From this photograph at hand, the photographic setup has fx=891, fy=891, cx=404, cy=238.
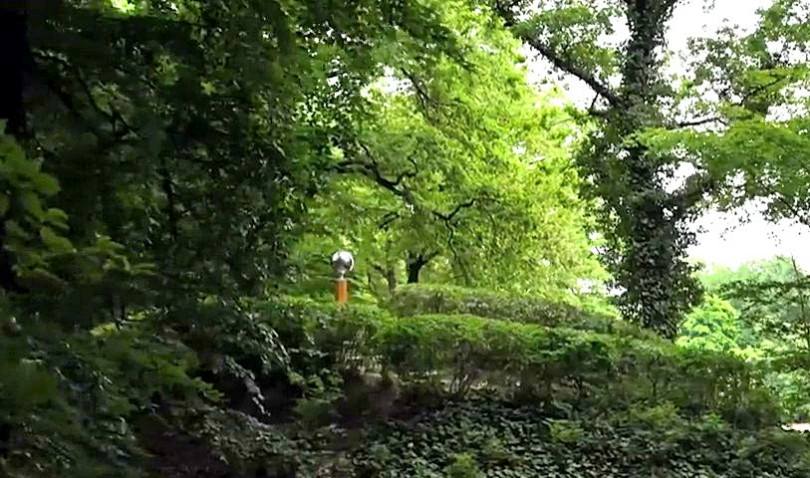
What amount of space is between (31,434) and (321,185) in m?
2.87

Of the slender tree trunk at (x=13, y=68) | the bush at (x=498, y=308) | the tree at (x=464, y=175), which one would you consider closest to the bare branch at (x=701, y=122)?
the tree at (x=464, y=175)

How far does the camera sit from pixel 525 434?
17.5 ft

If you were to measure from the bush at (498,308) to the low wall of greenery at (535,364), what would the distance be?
1.69m

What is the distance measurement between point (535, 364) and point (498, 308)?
2300mm

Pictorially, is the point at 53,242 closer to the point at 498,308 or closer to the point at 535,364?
the point at 535,364

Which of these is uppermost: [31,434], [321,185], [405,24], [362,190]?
[362,190]

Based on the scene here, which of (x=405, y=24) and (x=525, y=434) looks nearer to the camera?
(x=405, y=24)

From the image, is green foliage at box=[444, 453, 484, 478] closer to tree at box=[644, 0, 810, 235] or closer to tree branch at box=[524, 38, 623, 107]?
tree at box=[644, 0, 810, 235]

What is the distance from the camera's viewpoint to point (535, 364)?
18.9ft

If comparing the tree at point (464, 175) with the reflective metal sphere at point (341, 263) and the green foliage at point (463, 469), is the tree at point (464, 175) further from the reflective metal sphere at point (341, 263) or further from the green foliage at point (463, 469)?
the green foliage at point (463, 469)

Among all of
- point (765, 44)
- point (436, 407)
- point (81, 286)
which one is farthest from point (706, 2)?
point (81, 286)

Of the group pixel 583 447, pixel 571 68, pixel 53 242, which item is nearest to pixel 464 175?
pixel 571 68

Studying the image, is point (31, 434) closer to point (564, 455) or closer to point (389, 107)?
point (564, 455)

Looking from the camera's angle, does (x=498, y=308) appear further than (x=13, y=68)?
Yes
